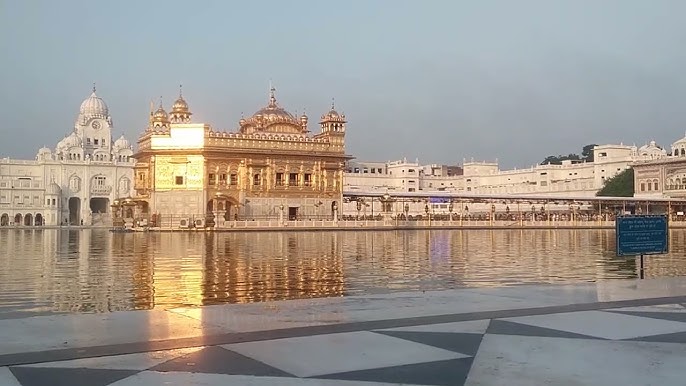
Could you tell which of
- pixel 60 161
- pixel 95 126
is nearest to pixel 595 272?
pixel 60 161

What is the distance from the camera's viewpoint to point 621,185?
329 feet

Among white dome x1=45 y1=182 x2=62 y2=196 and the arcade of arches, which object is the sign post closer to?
white dome x1=45 y1=182 x2=62 y2=196

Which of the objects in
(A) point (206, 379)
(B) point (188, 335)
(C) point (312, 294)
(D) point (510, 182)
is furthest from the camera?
(D) point (510, 182)

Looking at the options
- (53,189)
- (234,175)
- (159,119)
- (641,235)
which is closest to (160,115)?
(159,119)

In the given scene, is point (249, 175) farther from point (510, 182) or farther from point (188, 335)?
point (510, 182)

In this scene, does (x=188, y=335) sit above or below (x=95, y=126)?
below

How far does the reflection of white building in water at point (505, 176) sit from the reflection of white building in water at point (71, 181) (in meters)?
34.4

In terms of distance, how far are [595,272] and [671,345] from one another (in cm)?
1043

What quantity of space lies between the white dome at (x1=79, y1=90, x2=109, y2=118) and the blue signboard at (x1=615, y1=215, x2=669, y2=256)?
10974 cm

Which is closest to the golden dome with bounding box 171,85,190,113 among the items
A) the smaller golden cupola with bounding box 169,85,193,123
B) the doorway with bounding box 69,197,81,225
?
the smaller golden cupola with bounding box 169,85,193,123

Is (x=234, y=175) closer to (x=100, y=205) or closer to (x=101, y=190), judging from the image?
(x=101, y=190)

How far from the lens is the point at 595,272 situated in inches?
634

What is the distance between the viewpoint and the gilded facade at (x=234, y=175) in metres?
59.8

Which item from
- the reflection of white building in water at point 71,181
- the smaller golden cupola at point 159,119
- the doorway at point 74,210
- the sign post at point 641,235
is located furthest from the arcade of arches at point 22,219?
the sign post at point 641,235
